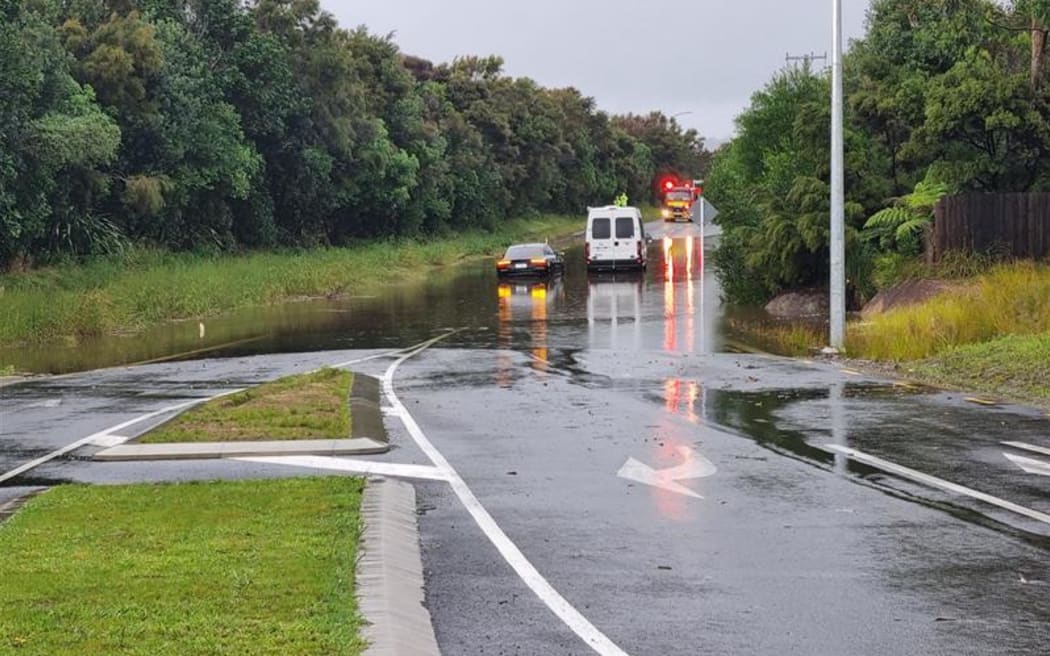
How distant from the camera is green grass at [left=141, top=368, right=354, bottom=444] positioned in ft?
41.9

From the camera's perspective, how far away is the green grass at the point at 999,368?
1573 cm

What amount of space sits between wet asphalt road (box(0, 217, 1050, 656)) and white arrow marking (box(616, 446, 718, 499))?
14cm

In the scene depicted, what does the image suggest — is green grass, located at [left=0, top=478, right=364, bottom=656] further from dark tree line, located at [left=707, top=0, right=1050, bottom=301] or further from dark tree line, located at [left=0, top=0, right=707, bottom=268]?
dark tree line, located at [left=0, top=0, right=707, bottom=268]

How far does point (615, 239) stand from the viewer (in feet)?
167

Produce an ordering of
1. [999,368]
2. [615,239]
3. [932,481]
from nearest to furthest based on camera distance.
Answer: [932,481] → [999,368] → [615,239]

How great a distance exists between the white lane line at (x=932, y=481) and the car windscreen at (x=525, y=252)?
121 feet

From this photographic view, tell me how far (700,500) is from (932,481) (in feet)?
6.52

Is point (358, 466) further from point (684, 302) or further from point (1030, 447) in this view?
point (684, 302)

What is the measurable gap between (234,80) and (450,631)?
4997cm

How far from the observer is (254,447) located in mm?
12242

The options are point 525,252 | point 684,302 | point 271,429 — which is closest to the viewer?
point 271,429

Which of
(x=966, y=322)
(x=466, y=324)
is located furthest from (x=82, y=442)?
(x=466, y=324)

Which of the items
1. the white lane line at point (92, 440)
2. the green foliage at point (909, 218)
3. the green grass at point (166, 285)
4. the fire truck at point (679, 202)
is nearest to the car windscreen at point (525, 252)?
Answer: the green grass at point (166, 285)

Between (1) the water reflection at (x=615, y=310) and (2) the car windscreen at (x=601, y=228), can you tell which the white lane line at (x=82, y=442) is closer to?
(1) the water reflection at (x=615, y=310)
